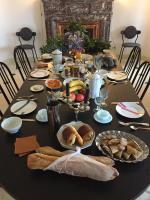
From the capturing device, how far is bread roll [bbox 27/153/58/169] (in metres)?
0.93

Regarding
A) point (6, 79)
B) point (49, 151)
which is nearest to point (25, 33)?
point (6, 79)

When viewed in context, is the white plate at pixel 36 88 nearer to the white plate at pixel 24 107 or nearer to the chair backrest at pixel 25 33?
the white plate at pixel 24 107

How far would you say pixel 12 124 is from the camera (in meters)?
1.25

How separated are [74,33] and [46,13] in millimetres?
2462

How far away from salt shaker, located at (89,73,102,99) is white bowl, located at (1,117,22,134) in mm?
602

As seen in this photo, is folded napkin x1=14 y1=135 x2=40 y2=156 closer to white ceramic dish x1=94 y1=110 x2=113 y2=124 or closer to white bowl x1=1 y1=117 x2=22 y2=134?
white bowl x1=1 y1=117 x2=22 y2=134

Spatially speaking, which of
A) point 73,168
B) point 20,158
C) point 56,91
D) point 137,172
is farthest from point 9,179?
point 56,91

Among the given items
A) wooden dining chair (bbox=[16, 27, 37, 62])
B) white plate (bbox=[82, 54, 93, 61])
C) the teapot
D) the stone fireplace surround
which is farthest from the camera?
wooden dining chair (bbox=[16, 27, 37, 62])

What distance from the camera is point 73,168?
2.99 feet

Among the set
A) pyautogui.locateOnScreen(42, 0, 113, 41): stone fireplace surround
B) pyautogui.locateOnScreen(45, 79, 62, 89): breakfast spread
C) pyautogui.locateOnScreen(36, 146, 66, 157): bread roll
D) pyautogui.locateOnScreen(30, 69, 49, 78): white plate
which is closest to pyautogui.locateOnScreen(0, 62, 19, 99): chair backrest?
pyautogui.locateOnScreen(30, 69, 49, 78): white plate

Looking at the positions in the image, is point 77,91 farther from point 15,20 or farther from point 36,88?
point 15,20

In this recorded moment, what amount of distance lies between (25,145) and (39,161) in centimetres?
20

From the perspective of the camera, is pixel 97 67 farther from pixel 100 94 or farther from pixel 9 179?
pixel 9 179

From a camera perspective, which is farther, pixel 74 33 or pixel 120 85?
pixel 74 33
